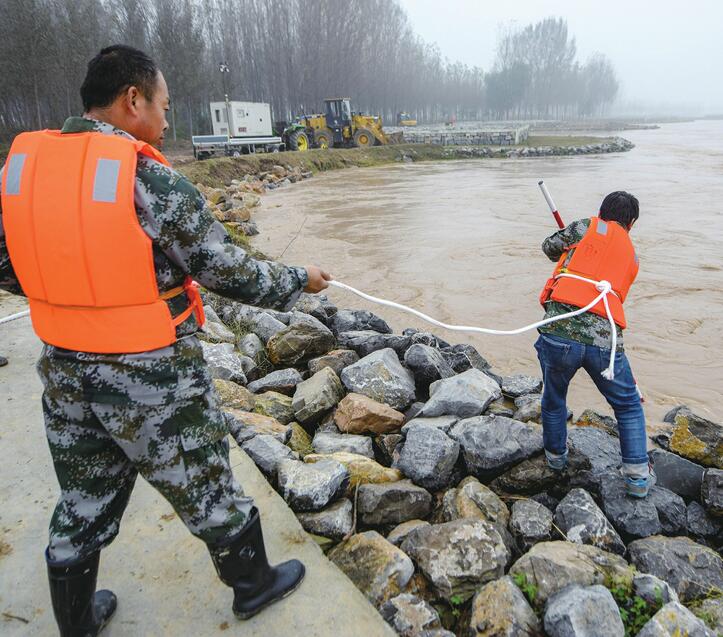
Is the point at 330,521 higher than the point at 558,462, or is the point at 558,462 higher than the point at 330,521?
the point at 330,521

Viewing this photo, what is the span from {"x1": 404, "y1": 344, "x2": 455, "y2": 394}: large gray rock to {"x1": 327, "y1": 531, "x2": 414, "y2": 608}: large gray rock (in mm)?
1997

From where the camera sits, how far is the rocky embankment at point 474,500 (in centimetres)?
182

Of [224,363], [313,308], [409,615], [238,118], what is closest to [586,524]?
[409,615]

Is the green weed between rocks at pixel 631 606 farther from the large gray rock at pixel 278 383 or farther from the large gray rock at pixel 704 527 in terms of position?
the large gray rock at pixel 278 383

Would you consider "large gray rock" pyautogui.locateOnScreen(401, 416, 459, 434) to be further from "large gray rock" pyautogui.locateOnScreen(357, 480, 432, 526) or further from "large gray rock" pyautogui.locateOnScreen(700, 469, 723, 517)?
"large gray rock" pyautogui.locateOnScreen(700, 469, 723, 517)

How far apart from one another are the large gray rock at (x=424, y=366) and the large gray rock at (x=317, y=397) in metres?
0.69

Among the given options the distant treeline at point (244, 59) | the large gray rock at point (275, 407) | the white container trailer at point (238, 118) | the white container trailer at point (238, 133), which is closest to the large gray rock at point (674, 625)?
the large gray rock at point (275, 407)

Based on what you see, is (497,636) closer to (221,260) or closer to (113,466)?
(113,466)

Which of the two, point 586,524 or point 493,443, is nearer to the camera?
point 586,524

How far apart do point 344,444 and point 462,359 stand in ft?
6.24

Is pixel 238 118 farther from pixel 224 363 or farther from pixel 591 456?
pixel 591 456

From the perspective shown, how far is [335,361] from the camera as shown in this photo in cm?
412

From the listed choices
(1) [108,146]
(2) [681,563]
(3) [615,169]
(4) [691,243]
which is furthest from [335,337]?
(3) [615,169]

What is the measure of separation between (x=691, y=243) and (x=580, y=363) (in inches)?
358
